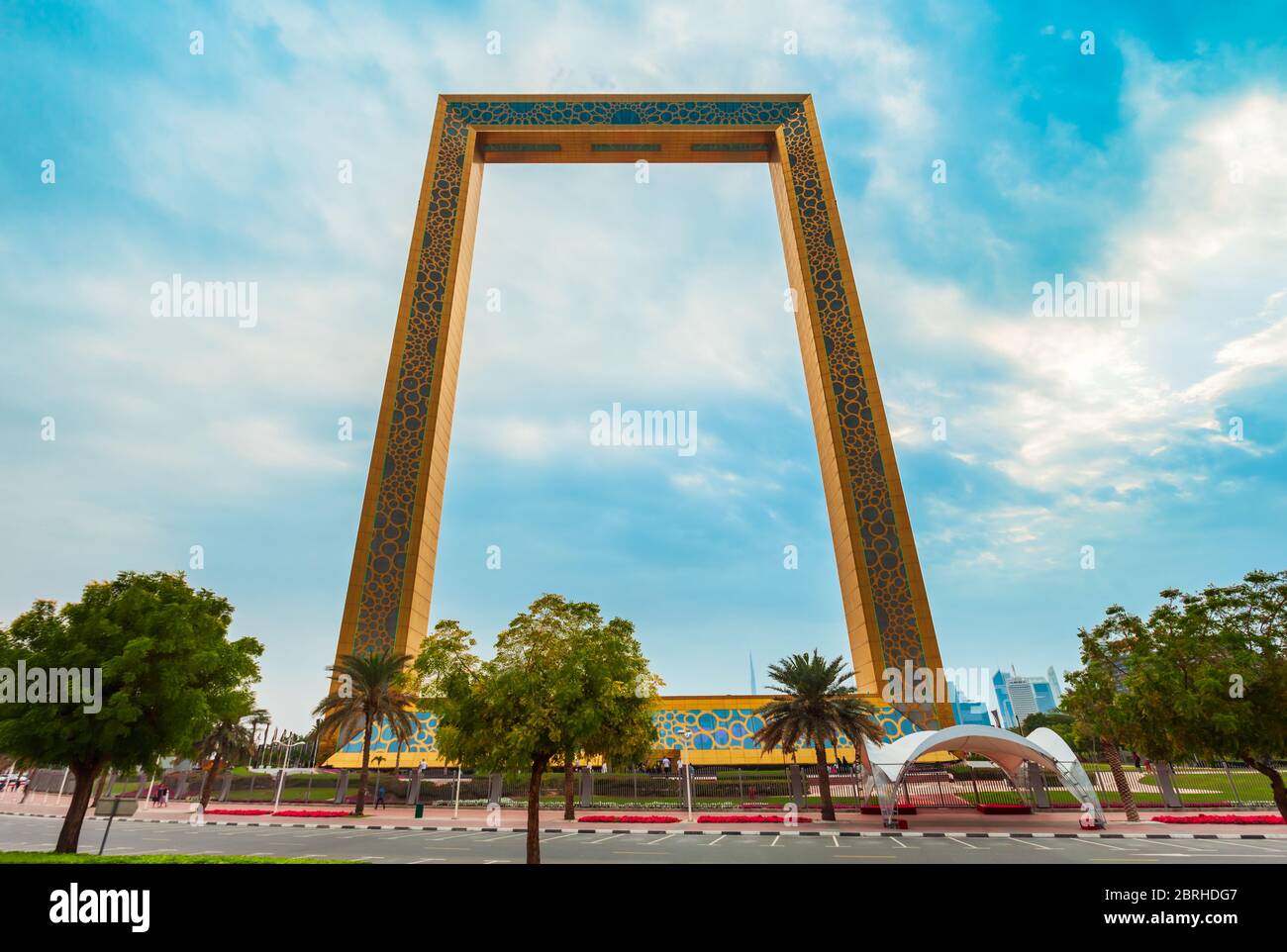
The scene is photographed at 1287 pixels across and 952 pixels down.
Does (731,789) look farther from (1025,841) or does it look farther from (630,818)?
(1025,841)

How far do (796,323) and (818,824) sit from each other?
32.9m

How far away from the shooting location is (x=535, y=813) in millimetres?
14711

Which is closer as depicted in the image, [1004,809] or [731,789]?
[1004,809]

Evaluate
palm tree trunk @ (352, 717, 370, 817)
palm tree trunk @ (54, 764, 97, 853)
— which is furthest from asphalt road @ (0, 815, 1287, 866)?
palm tree trunk @ (352, 717, 370, 817)

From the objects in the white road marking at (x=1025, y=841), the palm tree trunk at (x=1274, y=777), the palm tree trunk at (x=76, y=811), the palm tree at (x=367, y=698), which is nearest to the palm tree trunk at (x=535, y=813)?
the palm tree trunk at (x=76, y=811)

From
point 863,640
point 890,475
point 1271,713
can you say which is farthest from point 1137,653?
point 890,475

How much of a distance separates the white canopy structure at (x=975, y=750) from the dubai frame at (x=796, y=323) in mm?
6064

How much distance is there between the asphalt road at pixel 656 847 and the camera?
55.3 feet

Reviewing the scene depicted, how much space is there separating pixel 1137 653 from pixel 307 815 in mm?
34232

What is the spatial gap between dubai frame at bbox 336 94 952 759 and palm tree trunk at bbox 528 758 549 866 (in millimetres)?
20095

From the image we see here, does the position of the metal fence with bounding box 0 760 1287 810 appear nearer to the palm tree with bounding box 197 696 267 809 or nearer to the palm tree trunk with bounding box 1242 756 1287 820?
the palm tree with bounding box 197 696 267 809

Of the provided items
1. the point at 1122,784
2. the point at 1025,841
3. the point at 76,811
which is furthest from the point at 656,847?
the point at 1122,784

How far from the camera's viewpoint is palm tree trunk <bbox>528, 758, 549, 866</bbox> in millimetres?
14469
